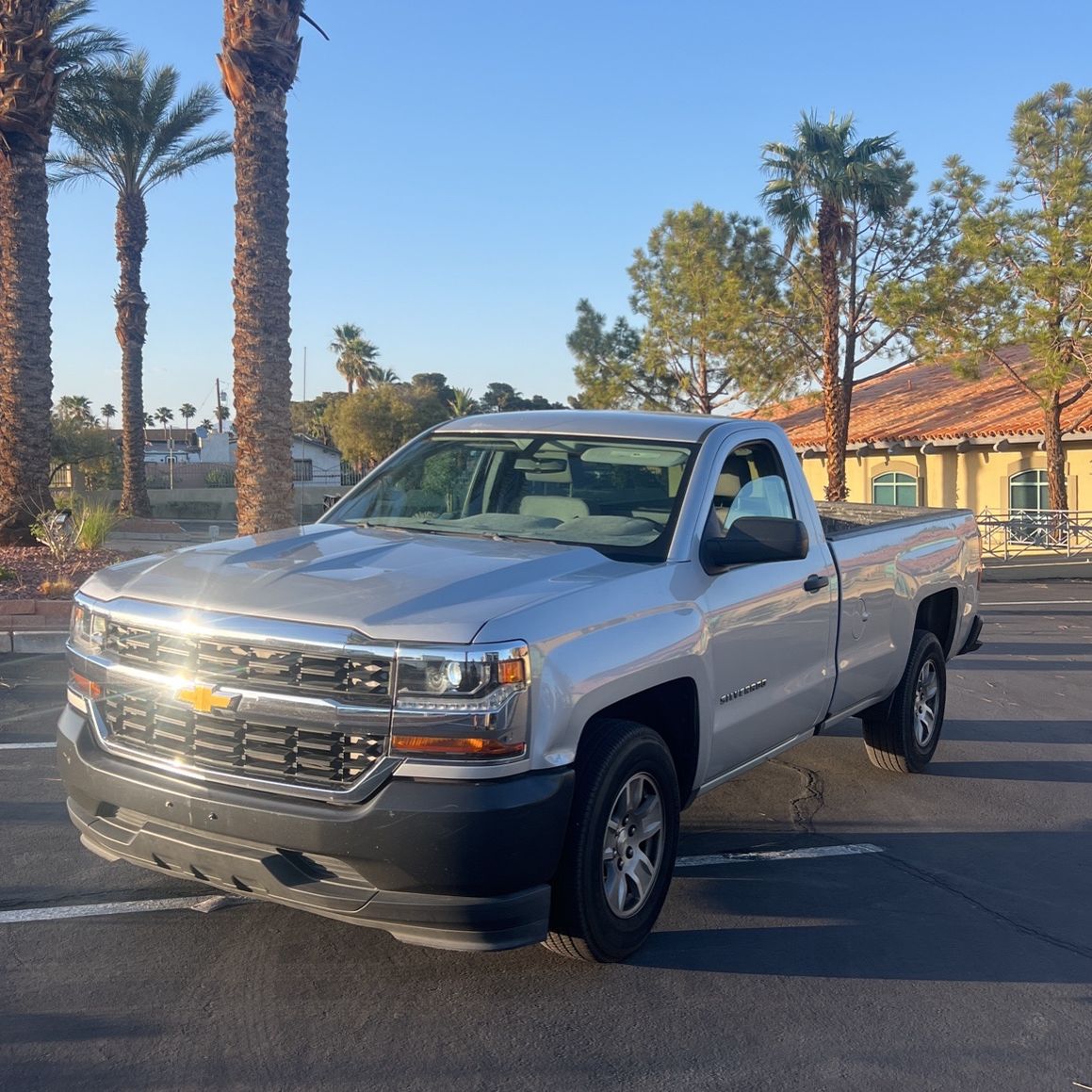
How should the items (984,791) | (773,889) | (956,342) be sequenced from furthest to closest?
(956,342)
(984,791)
(773,889)

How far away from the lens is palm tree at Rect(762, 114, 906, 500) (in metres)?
28.1

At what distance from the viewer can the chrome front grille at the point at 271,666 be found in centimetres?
357

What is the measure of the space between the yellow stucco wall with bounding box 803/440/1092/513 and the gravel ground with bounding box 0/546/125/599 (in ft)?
66.5

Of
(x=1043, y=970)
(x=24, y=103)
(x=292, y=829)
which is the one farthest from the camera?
(x=24, y=103)

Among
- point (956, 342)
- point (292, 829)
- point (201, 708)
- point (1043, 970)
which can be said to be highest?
point (956, 342)

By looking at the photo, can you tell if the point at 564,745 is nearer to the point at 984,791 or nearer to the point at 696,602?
the point at 696,602

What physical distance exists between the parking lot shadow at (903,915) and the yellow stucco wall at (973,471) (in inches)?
985

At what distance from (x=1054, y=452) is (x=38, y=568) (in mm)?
22553

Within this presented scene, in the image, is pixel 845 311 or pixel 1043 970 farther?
pixel 845 311

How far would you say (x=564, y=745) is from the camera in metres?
3.75

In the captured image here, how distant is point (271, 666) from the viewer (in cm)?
367

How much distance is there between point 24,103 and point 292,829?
48.6ft

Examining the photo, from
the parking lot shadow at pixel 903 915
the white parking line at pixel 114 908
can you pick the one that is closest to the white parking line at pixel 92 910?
the white parking line at pixel 114 908

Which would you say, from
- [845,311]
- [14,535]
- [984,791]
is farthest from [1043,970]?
[845,311]
